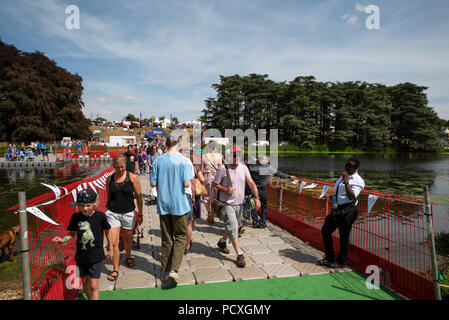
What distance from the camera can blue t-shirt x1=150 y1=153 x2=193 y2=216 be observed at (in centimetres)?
376

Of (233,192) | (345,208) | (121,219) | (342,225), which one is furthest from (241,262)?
(121,219)

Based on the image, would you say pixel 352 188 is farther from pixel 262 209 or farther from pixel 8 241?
pixel 8 241

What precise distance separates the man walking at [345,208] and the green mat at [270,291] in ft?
1.56

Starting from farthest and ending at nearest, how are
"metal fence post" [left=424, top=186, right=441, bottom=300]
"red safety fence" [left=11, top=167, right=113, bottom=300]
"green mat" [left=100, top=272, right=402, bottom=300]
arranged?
"green mat" [left=100, top=272, right=402, bottom=300], "red safety fence" [left=11, top=167, right=113, bottom=300], "metal fence post" [left=424, top=186, right=441, bottom=300]

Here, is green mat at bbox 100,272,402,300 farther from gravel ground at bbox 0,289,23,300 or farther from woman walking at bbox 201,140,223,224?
woman walking at bbox 201,140,223,224

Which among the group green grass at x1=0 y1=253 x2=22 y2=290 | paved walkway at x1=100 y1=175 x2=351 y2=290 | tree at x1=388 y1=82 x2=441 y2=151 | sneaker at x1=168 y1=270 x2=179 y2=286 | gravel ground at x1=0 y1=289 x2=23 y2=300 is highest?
tree at x1=388 y1=82 x2=441 y2=151

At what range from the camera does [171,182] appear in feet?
12.4

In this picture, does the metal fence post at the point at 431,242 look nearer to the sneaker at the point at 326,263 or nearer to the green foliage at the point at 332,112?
the sneaker at the point at 326,263

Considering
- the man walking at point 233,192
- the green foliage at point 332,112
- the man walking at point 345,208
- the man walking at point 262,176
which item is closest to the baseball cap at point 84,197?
the man walking at point 233,192

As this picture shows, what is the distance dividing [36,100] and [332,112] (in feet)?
187

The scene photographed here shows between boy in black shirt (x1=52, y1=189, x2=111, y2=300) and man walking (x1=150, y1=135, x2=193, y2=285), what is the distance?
914mm

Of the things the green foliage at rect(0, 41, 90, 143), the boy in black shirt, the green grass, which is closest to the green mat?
the boy in black shirt

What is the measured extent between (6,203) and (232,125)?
56.7 m

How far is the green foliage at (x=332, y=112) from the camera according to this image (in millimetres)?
57688
